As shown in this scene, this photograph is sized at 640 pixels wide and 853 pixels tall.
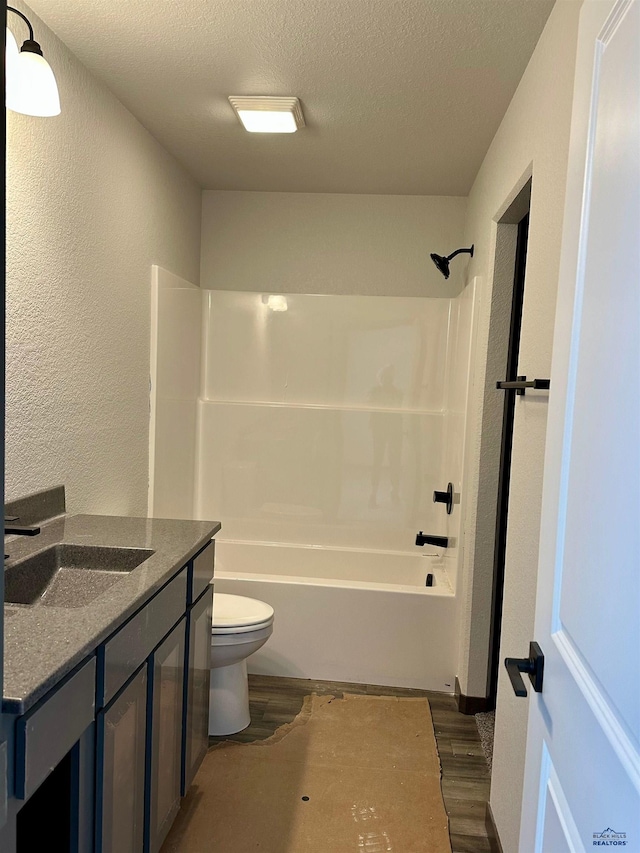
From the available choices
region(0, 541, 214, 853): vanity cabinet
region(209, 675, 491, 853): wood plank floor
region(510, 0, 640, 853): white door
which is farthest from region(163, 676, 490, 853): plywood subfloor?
region(510, 0, 640, 853): white door

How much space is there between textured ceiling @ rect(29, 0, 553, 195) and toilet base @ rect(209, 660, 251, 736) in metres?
2.25

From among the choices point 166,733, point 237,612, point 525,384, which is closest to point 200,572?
point 166,733

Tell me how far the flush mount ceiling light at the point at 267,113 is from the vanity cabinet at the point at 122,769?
203cm

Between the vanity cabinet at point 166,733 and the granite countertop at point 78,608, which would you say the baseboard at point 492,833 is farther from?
the granite countertop at point 78,608

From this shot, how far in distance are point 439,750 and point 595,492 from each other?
2.24 m

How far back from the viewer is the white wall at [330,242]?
12.7 feet

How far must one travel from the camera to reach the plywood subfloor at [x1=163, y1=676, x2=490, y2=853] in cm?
216

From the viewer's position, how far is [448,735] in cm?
286

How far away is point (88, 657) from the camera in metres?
1.36

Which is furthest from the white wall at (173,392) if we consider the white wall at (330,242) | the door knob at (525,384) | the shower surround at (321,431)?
the door knob at (525,384)

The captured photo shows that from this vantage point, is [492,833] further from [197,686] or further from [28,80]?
[28,80]

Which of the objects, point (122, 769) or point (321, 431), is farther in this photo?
point (321, 431)

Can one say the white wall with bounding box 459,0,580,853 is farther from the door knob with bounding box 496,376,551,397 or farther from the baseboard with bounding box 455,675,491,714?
the baseboard with bounding box 455,675,491,714

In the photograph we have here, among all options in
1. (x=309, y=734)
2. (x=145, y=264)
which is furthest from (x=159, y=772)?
(x=145, y=264)
